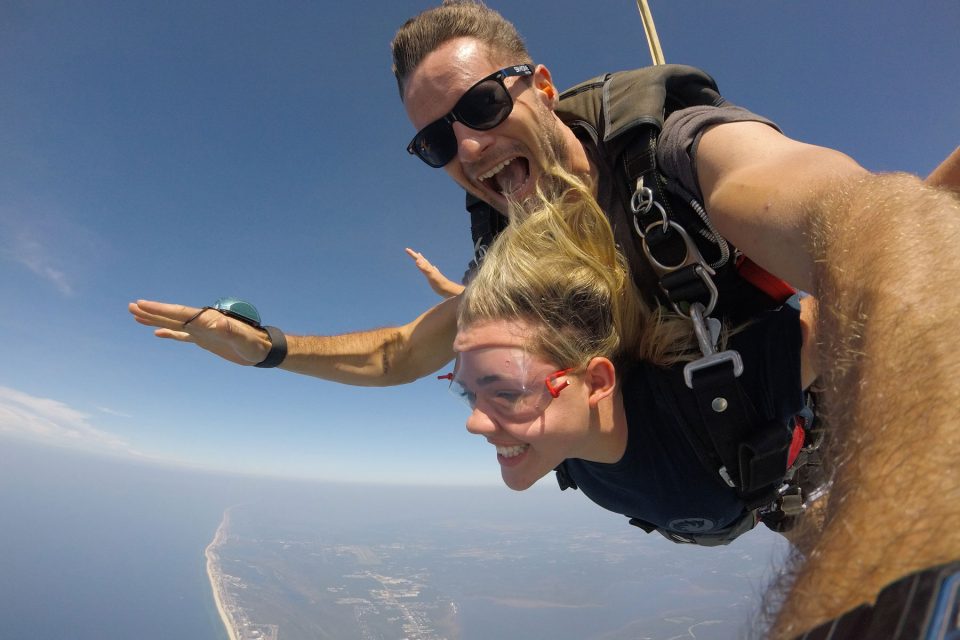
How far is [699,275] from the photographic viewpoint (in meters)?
1.30

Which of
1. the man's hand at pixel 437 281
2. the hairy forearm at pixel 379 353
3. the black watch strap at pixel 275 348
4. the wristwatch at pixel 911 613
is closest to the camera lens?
the wristwatch at pixel 911 613

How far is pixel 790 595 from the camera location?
0.47 metres

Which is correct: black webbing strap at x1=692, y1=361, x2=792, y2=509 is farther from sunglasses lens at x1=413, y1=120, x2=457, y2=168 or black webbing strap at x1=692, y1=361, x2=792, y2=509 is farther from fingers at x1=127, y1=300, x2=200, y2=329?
fingers at x1=127, y1=300, x2=200, y2=329

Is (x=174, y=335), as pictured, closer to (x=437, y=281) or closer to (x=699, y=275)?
(x=437, y=281)

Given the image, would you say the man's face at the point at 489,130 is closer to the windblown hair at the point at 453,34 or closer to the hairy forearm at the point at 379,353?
the windblown hair at the point at 453,34

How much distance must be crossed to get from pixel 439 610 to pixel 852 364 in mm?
72504

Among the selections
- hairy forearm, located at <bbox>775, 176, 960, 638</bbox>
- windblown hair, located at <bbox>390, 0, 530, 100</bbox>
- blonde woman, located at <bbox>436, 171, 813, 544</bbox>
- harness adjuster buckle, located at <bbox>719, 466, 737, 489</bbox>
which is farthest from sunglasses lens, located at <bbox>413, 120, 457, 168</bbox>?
harness adjuster buckle, located at <bbox>719, 466, 737, 489</bbox>

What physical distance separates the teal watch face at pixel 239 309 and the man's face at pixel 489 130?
1.30 m

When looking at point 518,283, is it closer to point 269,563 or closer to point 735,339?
point 735,339

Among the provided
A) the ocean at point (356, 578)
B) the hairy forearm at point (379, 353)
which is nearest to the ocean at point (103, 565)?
the ocean at point (356, 578)

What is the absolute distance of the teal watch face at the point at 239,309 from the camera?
2162 mm

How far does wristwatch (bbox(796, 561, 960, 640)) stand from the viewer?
0.30m

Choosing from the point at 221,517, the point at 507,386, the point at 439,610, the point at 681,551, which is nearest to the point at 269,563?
the point at 439,610

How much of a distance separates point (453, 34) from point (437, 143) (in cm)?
53
